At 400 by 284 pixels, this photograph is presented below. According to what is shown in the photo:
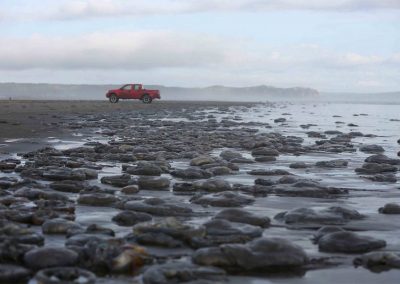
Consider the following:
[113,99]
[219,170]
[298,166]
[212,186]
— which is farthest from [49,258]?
[113,99]

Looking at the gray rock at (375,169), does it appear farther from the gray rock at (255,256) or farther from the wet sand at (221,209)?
the gray rock at (255,256)

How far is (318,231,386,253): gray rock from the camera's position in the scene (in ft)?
16.2

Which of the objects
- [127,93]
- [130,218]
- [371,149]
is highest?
[127,93]

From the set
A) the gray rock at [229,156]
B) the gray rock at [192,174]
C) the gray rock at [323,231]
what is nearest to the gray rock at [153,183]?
the gray rock at [192,174]

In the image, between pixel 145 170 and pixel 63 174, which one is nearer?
pixel 63 174

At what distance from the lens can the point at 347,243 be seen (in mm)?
4961

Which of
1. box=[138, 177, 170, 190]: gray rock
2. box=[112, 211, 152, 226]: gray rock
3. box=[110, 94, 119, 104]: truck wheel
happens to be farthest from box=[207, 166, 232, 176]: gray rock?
box=[110, 94, 119, 104]: truck wheel

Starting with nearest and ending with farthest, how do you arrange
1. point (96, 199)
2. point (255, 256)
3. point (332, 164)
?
point (255, 256) < point (96, 199) < point (332, 164)

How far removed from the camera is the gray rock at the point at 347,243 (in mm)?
4926

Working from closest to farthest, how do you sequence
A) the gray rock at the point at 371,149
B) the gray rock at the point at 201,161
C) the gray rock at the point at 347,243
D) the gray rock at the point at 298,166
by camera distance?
the gray rock at the point at 347,243, the gray rock at the point at 201,161, the gray rock at the point at 298,166, the gray rock at the point at 371,149

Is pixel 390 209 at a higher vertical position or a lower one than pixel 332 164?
higher

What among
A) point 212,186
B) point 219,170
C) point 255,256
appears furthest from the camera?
point 219,170

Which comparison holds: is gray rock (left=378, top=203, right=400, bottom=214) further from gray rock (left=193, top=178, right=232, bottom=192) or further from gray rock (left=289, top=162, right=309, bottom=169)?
gray rock (left=289, top=162, right=309, bottom=169)

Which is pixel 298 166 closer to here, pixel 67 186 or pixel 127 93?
pixel 67 186
